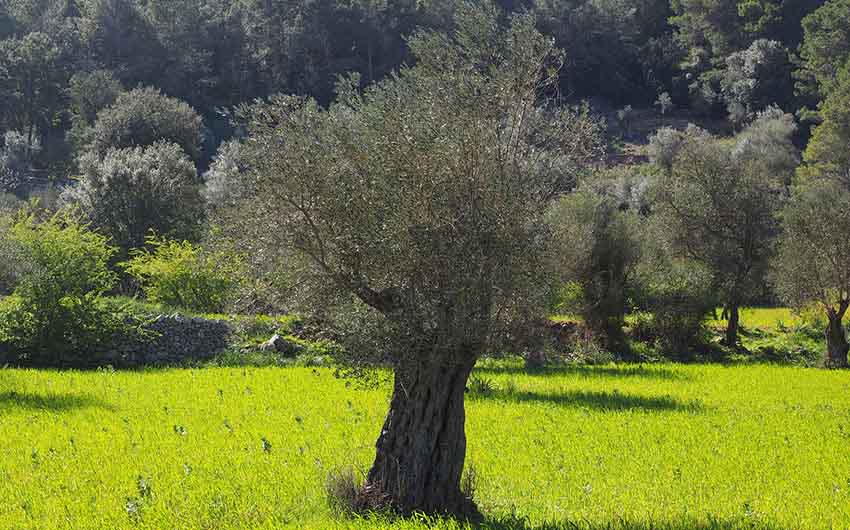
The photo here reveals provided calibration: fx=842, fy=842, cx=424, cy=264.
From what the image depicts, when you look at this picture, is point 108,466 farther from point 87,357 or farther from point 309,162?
point 87,357

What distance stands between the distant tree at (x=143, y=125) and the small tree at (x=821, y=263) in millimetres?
38841

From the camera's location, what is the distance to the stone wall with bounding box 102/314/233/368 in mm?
24328

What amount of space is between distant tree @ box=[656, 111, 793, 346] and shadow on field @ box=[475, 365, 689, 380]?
768 centimetres

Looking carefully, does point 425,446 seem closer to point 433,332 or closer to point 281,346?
point 433,332

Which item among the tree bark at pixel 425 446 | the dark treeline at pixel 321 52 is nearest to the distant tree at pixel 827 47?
the dark treeline at pixel 321 52

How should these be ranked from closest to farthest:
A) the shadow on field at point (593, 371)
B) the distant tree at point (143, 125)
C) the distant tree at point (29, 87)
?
the shadow on field at point (593, 371), the distant tree at point (143, 125), the distant tree at point (29, 87)

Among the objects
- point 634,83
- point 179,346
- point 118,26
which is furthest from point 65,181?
point 634,83

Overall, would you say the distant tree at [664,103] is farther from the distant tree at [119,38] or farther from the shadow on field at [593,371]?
the shadow on field at [593,371]

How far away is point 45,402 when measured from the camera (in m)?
16.5

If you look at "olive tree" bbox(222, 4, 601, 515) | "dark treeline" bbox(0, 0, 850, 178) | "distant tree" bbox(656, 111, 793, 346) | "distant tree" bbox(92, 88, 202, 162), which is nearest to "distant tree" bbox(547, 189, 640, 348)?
"distant tree" bbox(656, 111, 793, 346)

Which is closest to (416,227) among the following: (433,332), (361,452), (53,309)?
(433,332)

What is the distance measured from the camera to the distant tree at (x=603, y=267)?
30.1 metres

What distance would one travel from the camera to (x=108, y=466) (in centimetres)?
1111

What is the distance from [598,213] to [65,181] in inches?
1926
